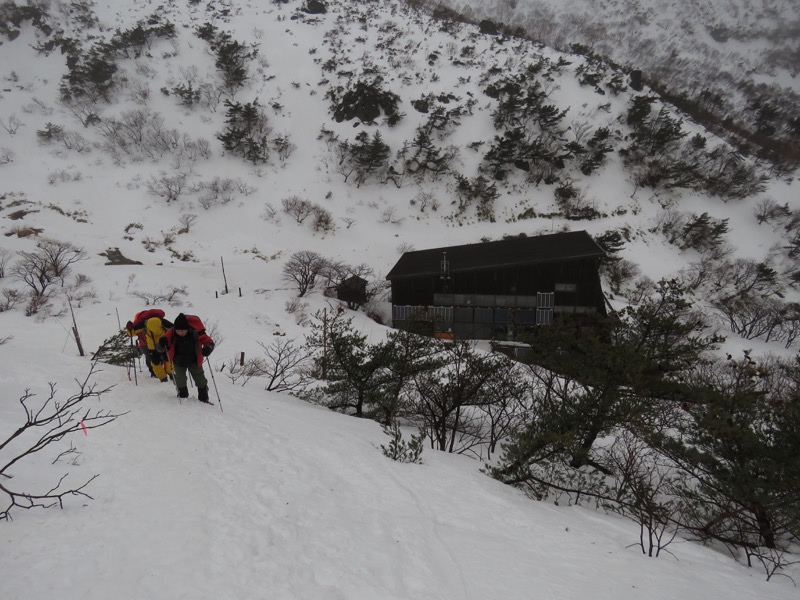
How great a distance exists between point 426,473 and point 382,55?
62221 millimetres

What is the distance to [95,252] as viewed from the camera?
29953mm

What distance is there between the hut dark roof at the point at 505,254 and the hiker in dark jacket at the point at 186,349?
20.5 meters

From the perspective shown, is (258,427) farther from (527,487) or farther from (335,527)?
(527,487)

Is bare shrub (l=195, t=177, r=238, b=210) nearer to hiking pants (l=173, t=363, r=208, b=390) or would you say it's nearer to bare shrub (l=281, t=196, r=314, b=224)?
bare shrub (l=281, t=196, r=314, b=224)

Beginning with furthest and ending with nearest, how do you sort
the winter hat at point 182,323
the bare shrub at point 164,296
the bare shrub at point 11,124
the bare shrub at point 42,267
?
the bare shrub at point 11,124, the bare shrub at point 164,296, the bare shrub at point 42,267, the winter hat at point 182,323

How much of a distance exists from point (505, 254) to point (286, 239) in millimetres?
23828

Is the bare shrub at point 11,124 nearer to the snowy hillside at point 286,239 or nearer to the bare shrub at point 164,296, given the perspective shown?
the snowy hillside at point 286,239

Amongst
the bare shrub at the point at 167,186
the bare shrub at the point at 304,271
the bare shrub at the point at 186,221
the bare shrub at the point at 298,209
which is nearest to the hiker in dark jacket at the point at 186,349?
the bare shrub at the point at 304,271

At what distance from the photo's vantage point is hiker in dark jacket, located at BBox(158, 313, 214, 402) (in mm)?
6438

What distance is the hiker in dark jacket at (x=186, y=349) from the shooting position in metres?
6.44

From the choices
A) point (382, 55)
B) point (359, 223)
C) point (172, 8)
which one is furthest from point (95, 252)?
point (172, 8)

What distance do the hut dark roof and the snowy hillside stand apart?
516 centimetres

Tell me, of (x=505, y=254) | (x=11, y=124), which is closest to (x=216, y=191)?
(x=11, y=124)

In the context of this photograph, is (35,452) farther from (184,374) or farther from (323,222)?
(323,222)
